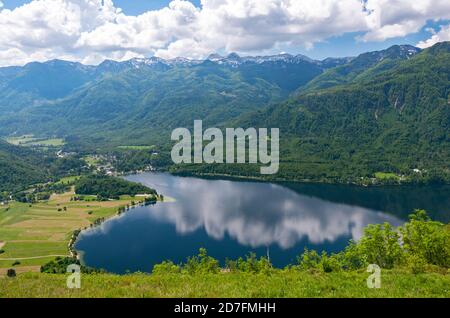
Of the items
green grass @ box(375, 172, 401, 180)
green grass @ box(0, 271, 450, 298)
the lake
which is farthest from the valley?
green grass @ box(375, 172, 401, 180)

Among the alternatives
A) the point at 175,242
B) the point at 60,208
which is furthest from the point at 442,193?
the point at 60,208

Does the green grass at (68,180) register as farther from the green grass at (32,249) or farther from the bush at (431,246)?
the bush at (431,246)

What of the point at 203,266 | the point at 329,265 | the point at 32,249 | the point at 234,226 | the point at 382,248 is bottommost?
the point at 32,249

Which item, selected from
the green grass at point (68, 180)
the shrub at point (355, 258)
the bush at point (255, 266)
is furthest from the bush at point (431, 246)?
the green grass at point (68, 180)

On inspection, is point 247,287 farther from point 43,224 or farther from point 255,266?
point 43,224

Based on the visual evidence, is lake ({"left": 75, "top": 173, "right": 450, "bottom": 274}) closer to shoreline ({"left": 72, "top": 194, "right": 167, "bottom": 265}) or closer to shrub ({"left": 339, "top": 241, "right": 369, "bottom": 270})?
shoreline ({"left": 72, "top": 194, "right": 167, "bottom": 265})

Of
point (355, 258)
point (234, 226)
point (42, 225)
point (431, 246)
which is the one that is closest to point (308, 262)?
point (355, 258)
